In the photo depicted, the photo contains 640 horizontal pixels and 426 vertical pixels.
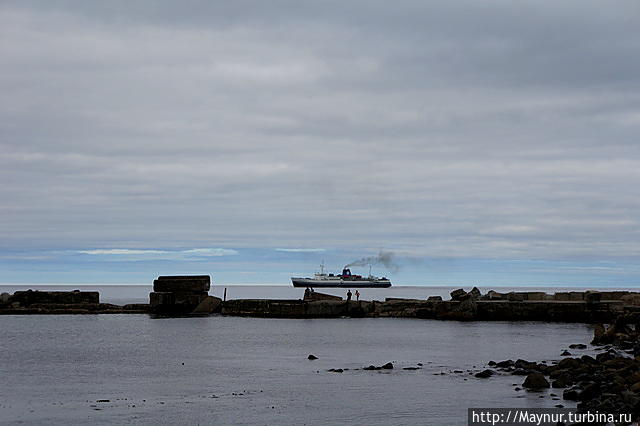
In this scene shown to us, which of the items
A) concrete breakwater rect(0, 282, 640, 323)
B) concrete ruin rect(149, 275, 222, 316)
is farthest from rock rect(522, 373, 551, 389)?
concrete ruin rect(149, 275, 222, 316)

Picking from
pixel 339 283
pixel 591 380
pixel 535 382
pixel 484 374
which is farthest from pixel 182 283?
pixel 339 283

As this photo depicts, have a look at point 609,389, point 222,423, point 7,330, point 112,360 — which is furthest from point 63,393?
point 7,330

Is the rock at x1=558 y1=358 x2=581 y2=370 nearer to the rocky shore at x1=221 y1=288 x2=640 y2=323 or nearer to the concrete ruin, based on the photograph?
the rocky shore at x1=221 y1=288 x2=640 y2=323

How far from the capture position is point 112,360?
38.5 metres

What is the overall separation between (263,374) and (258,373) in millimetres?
493

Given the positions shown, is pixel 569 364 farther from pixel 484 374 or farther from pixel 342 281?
pixel 342 281

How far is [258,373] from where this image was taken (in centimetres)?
3312

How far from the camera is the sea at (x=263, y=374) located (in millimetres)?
23281

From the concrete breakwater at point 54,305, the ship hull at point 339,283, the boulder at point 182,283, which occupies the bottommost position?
the concrete breakwater at point 54,305

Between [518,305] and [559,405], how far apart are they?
147 ft

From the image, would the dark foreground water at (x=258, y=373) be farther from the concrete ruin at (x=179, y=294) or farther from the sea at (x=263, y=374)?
the concrete ruin at (x=179, y=294)

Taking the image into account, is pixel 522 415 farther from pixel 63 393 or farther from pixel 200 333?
pixel 200 333

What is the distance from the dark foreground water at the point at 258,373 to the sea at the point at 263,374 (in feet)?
0.18

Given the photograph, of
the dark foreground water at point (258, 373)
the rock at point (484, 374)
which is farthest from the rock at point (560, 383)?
the rock at point (484, 374)
